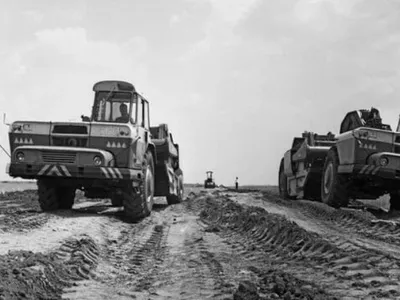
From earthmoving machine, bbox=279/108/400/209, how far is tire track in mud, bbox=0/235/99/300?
7252mm

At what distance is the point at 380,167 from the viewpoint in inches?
458

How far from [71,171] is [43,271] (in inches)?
218

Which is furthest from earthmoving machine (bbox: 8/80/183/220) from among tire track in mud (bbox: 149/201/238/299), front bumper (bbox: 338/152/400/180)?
front bumper (bbox: 338/152/400/180)

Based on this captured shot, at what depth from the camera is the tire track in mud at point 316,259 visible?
4.78 m

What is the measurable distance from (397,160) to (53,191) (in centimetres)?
751

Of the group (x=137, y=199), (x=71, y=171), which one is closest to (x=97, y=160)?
(x=71, y=171)

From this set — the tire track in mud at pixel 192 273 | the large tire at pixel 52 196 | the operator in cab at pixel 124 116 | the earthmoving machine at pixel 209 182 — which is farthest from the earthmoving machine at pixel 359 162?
the earthmoving machine at pixel 209 182

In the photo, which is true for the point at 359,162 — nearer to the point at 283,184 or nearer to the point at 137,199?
the point at 137,199

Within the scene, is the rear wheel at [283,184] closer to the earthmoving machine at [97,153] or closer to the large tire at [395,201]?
the large tire at [395,201]

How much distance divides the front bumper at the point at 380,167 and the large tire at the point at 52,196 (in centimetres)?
651

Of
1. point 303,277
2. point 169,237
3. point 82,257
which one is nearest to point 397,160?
point 169,237

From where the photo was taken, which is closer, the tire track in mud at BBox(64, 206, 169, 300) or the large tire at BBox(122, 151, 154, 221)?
the tire track in mud at BBox(64, 206, 169, 300)

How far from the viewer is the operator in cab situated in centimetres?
1146

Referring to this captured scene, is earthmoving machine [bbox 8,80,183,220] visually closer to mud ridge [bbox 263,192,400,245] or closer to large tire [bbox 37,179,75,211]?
large tire [bbox 37,179,75,211]
